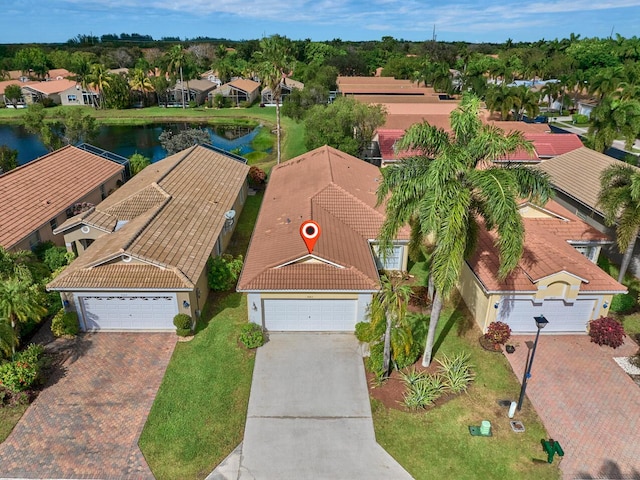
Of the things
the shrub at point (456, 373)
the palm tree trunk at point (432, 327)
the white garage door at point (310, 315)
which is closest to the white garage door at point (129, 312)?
the white garage door at point (310, 315)

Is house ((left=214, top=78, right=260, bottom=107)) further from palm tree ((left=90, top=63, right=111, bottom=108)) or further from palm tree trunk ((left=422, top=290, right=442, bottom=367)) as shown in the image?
palm tree trunk ((left=422, top=290, right=442, bottom=367))

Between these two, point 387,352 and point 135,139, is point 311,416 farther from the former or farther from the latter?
point 135,139

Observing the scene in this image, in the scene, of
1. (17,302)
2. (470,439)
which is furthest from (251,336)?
(470,439)

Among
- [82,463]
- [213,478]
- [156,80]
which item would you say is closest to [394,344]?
[213,478]

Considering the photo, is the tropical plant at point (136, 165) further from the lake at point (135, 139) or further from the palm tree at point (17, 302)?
the palm tree at point (17, 302)

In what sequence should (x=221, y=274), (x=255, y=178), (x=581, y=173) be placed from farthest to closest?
1. (x=255, y=178)
2. (x=581, y=173)
3. (x=221, y=274)

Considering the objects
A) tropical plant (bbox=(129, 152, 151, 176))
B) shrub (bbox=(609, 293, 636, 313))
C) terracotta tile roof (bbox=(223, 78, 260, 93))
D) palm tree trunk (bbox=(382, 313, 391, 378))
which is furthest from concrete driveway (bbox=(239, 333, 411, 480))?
terracotta tile roof (bbox=(223, 78, 260, 93))

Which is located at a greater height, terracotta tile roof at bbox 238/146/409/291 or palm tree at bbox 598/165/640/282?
palm tree at bbox 598/165/640/282
